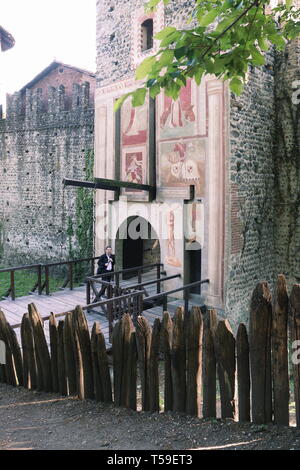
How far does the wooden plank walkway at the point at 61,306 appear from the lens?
810 cm

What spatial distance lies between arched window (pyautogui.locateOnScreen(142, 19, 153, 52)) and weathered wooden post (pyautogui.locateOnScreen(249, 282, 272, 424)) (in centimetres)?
826

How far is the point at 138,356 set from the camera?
414 centimetres

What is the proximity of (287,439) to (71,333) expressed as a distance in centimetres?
239

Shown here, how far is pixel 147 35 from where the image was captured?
10.1 metres

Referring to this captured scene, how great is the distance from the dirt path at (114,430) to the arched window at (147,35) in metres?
8.30

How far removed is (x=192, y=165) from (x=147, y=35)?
3.62 meters

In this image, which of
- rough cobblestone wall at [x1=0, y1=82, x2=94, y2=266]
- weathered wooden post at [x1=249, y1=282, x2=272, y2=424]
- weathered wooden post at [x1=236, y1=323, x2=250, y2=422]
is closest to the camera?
weathered wooden post at [x1=249, y1=282, x2=272, y2=424]

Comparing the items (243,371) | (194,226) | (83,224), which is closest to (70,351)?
(243,371)

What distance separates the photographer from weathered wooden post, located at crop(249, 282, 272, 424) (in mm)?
3283

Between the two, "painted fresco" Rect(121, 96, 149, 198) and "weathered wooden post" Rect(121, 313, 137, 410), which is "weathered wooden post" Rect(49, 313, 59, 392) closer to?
"weathered wooden post" Rect(121, 313, 137, 410)

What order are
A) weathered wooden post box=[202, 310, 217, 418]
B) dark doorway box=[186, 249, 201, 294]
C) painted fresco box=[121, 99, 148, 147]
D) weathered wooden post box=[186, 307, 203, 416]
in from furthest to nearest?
painted fresco box=[121, 99, 148, 147] < dark doorway box=[186, 249, 201, 294] < weathered wooden post box=[186, 307, 203, 416] < weathered wooden post box=[202, 310, 217, 418]

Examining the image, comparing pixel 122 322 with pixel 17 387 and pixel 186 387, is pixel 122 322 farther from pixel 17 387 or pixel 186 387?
pixel 17 387

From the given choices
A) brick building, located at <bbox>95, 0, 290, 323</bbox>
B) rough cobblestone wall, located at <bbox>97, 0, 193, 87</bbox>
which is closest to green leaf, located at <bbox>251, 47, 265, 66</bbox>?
brick building, located at <bbox>95, 0, 290, 323</bbox>

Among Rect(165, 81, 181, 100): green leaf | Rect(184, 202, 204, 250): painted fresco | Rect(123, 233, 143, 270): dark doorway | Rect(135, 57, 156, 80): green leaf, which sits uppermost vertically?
Rect(135, 57, 156, 80): green leaf
